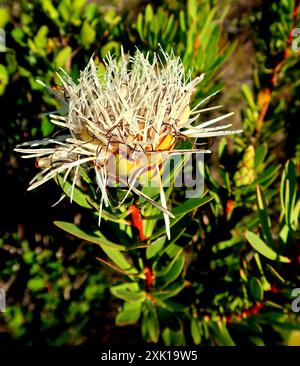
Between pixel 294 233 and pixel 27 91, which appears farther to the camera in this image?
pixel 27 91

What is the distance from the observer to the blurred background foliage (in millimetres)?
991

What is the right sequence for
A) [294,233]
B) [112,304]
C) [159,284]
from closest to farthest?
[294,233], [159,284], [112,304]

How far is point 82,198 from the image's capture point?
81 centimetres

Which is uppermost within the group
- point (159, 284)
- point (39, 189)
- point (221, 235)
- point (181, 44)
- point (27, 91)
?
point (181, 44)

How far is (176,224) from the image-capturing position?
0.88 meters

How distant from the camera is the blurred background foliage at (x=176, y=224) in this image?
0.99 m

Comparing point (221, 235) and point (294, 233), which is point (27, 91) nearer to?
point (221, 235)

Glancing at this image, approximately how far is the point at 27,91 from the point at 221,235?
0.71 m

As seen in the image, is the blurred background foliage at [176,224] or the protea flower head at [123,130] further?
the blurred background foliage at [176,224]

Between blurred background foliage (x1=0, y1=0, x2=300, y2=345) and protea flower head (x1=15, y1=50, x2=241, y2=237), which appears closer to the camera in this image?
protea flower head (x1=15, y1=50, x2=241, y2=237)

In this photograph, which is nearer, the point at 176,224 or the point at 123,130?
the point at 123,130

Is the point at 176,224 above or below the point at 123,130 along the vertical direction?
below
